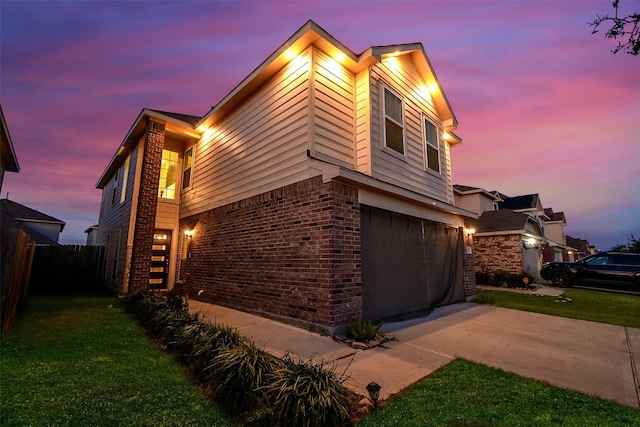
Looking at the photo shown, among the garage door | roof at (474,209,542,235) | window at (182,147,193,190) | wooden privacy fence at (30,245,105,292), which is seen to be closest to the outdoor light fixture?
the garage door

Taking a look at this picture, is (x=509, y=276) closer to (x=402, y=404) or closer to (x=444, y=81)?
(x=444, y=81)

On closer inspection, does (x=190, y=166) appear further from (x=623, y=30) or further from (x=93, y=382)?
(x=623, y=30)

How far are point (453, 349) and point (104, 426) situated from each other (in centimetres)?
459

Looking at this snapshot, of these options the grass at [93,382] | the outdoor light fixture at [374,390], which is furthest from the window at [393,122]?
the grass at [93,382]

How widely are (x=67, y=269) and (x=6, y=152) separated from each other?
495 cm

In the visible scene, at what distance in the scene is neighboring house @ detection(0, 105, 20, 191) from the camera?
29.8 feet

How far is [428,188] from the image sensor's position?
29.1 ft

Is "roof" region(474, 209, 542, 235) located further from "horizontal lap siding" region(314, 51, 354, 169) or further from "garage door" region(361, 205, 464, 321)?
"horizontal lap siding" region(314, 51, 354, 169)

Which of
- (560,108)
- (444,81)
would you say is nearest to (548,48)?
(444,81)

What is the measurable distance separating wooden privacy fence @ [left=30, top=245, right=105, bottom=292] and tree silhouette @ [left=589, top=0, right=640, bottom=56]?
15814 mm

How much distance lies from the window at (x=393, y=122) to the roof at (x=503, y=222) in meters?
12.3

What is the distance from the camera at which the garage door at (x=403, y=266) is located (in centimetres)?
600

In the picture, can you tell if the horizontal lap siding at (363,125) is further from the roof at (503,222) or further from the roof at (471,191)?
the roof at (471,191)

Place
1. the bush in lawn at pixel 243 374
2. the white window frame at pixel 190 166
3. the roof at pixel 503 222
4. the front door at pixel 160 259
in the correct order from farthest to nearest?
the roof at pixel 503 222
the white window frame at pixel 190 166
the front door at pixel 160 259
the bush in lawn at pixel 243 374
